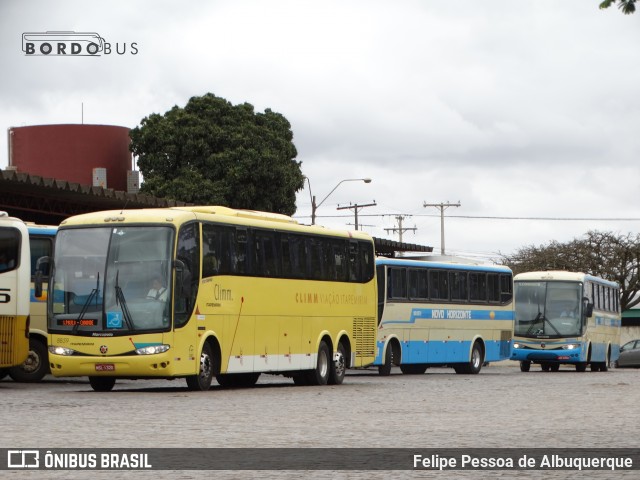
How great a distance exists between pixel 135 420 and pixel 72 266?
321 inches

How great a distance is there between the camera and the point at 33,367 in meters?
30.0

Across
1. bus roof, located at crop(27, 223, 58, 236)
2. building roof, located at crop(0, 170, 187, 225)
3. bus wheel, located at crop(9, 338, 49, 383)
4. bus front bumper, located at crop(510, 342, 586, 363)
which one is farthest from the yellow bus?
bus front bumper, located at crop(510, 342, 586, 363)

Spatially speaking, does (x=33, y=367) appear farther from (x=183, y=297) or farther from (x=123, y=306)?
(x=183, y=297)

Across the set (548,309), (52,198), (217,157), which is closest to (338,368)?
(52,198)

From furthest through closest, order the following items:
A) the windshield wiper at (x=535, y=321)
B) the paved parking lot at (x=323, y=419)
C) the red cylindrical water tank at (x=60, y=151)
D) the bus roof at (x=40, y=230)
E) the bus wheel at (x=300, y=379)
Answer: the red cylindrical water tank at (x=60, y=151)
the windshield wiper at (x=535, y=321)
the bus wheel at (x=300, y=379)
the bus roof at (x=40, y=230)
the paved parking lot at (x=323, y=419)

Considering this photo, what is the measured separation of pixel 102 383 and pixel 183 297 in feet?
9.32

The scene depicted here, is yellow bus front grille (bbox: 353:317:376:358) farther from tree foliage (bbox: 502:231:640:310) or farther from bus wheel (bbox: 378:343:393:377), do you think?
tree foliage (bbox: 502:231:640:310)

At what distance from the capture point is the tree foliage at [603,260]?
9712 centimetres

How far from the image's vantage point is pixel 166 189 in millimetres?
65688

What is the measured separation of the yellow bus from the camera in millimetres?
24641

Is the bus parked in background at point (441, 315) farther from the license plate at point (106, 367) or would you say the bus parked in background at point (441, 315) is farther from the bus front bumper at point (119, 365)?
the license plate at point (106, 367)

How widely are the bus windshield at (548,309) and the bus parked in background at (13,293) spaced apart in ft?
79.7

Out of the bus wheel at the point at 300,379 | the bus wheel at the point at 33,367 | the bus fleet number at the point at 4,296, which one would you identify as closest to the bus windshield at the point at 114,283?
the bus fleet number at the point at 4,296

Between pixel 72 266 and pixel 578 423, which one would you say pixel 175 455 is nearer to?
pixel 578 423
